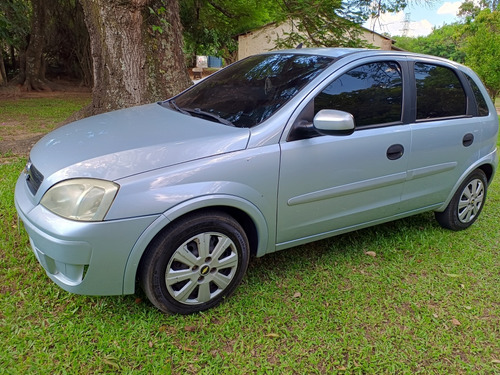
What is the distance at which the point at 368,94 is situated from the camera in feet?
10.2

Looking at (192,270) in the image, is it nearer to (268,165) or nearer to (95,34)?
(268,165)

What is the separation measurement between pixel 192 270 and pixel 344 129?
130cm

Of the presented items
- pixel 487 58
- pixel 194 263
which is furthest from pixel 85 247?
pixel 487 58

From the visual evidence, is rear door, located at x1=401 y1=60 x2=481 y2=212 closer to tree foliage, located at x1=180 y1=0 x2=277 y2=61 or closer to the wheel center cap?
the wheel center cap

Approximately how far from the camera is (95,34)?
18.0ft

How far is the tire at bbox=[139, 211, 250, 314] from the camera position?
2.37 meters

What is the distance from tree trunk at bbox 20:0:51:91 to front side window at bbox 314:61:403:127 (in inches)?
623

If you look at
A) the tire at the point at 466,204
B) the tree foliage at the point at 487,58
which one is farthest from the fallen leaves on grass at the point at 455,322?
the tree foliage at the point at 487,58

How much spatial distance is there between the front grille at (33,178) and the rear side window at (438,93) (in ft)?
9.31

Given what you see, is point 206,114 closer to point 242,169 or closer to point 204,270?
point 242,169

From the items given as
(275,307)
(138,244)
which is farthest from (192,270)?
(275,307)

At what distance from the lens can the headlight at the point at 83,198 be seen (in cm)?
215

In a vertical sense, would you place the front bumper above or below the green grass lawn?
above

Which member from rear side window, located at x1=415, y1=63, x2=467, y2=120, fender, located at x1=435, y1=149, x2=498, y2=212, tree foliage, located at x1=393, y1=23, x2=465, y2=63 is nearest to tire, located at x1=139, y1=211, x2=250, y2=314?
rear side window, located at x1=415, y1=63, x2=467, y2=120
